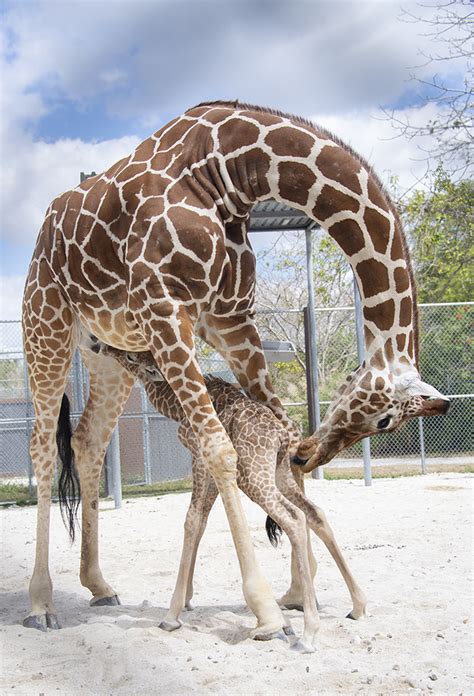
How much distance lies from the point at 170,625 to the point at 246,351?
168 centimetres

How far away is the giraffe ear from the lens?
3.86 meters

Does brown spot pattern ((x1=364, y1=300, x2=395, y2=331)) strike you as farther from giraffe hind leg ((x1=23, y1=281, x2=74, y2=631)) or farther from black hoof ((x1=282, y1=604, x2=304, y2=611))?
giraffe hind leg ((x1=23, y1=281, x2=74, y2=631))

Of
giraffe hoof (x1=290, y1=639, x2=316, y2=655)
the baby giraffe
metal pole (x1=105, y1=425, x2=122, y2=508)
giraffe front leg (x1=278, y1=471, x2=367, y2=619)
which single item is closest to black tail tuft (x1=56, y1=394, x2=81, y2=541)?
the baby giraffe

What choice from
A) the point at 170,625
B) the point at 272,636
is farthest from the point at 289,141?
the point at 170,625

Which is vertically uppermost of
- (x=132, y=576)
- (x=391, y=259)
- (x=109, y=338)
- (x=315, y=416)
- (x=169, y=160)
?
(x=169, y=160)

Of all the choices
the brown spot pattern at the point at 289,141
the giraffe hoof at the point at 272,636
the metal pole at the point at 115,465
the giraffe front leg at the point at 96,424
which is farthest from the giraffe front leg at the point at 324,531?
the metal pole at the point at 115,465

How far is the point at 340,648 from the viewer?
3895 mm

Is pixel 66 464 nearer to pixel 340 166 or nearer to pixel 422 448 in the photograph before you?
pixel 340 166

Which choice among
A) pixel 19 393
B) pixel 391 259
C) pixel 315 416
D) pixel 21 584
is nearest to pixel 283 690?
pixel 391 259

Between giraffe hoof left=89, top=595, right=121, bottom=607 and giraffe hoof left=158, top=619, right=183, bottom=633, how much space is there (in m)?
0.91

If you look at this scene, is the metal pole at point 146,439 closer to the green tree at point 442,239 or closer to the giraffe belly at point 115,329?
the giraffe belly at point 115,329

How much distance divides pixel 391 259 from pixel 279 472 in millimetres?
1427

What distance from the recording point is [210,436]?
399 cm

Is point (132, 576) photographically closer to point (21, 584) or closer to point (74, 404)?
point (21, 584)
